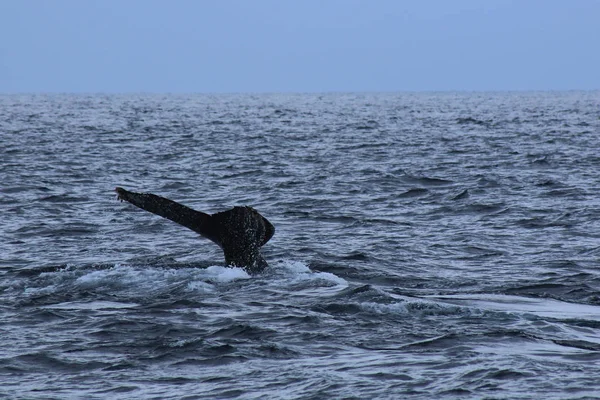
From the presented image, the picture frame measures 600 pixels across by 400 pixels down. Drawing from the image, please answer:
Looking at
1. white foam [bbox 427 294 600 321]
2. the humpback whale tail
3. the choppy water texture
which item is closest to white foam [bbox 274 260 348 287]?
the choppy water texture

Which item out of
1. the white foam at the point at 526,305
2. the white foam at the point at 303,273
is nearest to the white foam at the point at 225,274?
Answer: the white foam at the point at 303,273

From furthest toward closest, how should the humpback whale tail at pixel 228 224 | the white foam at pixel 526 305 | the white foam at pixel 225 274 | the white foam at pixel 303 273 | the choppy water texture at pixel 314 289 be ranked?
1. the white foam at pixel 303 273
2. the white foam at pixel 225 274
3. the humpback whale tail at pixel 228 224
4. the white foam at pixel 526 305
5. the choppy water texture at pixel 314 289

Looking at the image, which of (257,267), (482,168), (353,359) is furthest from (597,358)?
(482,168)

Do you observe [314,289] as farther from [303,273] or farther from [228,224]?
[228,224]

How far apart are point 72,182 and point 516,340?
18408mm

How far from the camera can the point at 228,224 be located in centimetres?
1265

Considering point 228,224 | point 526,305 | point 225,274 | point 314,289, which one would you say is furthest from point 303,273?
point 526,305

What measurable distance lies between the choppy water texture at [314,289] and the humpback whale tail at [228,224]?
29 centimetres

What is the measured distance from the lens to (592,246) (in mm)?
16219

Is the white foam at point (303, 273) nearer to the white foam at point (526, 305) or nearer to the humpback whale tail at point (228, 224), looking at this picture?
the humpback whale tail at point (228, 224)

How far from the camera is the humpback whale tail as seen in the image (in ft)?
39.8

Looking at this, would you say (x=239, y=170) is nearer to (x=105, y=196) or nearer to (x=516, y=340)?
(x=105, y=196)

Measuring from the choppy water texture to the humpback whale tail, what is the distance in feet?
0.96

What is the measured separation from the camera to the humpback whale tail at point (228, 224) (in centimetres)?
1213
